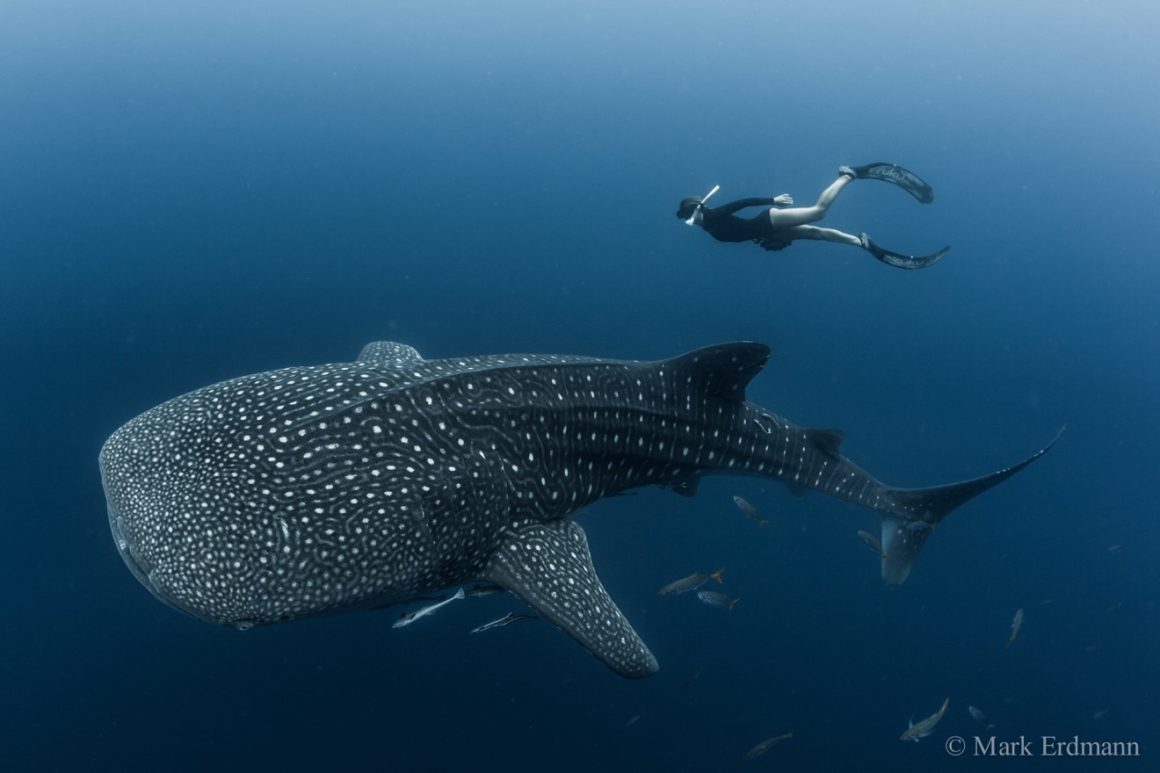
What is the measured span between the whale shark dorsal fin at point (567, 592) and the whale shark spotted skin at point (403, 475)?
0.5 inches

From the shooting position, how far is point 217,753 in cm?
853

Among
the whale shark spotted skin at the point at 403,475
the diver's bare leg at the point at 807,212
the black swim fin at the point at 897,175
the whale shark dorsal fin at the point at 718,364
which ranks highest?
the black swim fin at the point at 897,175

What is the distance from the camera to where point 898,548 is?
326 inches

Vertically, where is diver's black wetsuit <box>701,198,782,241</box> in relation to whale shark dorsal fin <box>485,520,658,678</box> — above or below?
above

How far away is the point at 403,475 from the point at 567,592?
1609mm

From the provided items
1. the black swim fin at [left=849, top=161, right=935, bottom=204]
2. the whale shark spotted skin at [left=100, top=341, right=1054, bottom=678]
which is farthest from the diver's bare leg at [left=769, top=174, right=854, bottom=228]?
the whale shark spotted skin at [left=100, top=341, right=1054, bottom=678]

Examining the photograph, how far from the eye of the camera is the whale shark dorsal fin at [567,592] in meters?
5.11

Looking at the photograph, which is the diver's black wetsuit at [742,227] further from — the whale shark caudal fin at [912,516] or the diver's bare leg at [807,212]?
the whale shark caudal fin at [912,516]

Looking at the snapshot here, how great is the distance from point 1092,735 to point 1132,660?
7.34 ft

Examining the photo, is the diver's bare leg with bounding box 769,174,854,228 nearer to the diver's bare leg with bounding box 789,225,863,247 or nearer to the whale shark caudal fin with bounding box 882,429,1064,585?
the diver's bare leg with bounding box 789,225,863,247

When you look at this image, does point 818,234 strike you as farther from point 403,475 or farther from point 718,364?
point 403,475

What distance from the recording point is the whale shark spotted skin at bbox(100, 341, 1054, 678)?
4340 mm

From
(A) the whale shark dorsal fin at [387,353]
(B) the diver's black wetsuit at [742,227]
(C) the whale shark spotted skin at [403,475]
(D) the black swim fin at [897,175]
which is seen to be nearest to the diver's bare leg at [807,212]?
(B) the diver's black wetsuit at [742,227]

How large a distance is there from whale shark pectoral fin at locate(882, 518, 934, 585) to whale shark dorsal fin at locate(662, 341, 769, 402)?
10.4 feet
